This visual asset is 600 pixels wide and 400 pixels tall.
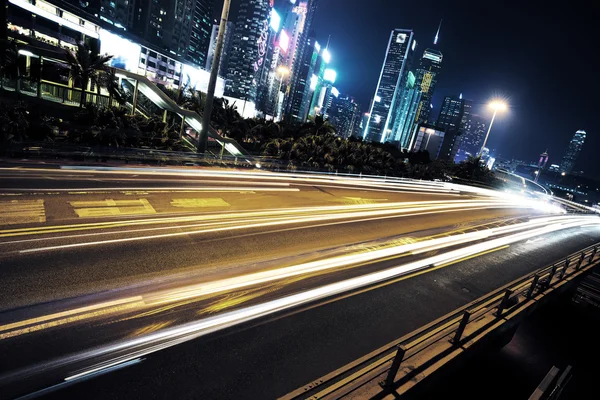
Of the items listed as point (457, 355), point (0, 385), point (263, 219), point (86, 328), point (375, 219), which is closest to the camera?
point (0, 385)

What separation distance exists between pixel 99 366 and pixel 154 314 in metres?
1.38

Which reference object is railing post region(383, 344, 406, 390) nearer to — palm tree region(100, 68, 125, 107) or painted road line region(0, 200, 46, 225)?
painted road line region(0, 200, 46, 225)

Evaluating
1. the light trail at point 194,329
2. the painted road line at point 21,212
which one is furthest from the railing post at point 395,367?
the painted road line at point 21,212

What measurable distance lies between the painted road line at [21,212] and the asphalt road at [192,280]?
5cm

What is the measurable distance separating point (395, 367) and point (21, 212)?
10.2m

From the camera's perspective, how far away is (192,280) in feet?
24.1

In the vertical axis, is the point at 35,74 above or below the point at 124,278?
above

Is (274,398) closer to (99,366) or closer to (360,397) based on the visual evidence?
(360,397)

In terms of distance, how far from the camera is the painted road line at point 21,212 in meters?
8.42

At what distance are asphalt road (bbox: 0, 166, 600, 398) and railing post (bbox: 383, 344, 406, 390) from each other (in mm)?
1062

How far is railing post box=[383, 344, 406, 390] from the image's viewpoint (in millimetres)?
4613

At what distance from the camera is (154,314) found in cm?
606

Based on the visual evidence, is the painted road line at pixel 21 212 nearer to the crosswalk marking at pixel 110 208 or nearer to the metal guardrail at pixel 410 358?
the crosswalk marking at pixel 110 208

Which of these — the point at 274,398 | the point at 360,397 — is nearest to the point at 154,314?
the point at 274,398
